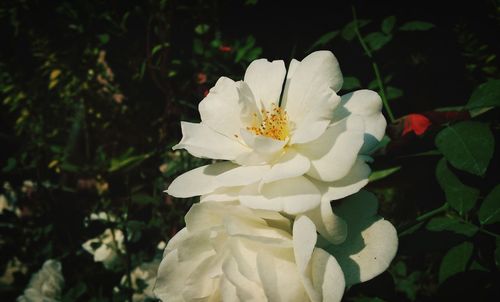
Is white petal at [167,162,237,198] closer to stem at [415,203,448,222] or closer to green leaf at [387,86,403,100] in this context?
stem at [415,203,448,222]

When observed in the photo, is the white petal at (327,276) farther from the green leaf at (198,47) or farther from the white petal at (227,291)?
the green leaf at (198,47)

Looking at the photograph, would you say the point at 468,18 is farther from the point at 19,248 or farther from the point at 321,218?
the point at 19,248

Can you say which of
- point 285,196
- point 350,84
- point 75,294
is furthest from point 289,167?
point 75,294

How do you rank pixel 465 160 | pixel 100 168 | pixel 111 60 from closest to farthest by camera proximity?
pixel 465 160 < pixel 100 168 < pixel 111 60

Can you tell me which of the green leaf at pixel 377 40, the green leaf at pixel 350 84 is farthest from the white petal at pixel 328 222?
the green leaf at pixel 377 40

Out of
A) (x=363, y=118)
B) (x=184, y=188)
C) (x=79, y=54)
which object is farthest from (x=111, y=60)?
(x=363, y=118)

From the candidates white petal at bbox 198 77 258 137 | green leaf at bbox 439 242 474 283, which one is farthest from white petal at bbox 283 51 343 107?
green leaf at bbox 439 242 474 283

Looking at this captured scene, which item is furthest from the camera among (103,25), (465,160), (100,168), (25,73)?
(25,73)

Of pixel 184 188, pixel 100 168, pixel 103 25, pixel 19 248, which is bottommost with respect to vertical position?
pixel 19 248
